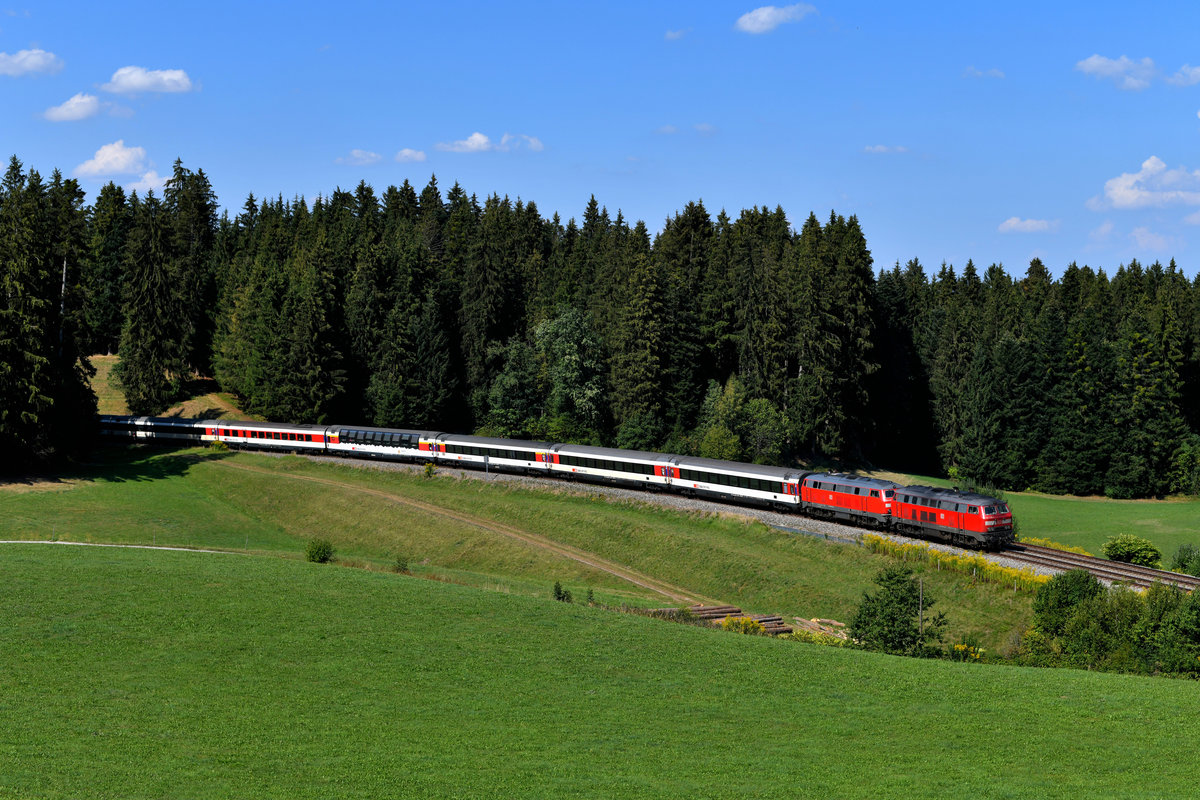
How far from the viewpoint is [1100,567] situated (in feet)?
151

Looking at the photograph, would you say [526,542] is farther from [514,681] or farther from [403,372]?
[403,372]

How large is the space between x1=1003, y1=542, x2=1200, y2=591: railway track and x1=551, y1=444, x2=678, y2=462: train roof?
25.5 metres

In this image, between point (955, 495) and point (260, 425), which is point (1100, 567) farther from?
point (260, 425)

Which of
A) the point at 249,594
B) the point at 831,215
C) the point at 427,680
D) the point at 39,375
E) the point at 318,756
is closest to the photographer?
the point at 318,756

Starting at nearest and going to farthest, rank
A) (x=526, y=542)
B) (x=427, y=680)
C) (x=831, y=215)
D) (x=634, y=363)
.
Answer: (x=427, y=680) → (x=526, y=542) → (x=634, y=363) → (x=831, y=215)

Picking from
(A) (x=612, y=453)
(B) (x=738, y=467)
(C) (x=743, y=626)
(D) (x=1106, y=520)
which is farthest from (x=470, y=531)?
(D) (x=1106, y=520)

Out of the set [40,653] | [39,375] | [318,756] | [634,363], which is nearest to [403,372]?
[634,363]

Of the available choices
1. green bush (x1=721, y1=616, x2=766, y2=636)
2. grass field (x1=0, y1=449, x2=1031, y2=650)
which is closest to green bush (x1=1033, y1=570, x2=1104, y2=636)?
grass field (x1=0, y1=449, x2=1031, y2=650)

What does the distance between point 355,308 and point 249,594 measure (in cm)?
7139

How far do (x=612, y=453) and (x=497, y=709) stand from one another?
1847 inches

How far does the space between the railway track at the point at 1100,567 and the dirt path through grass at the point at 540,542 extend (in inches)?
672

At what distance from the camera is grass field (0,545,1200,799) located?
1989cm

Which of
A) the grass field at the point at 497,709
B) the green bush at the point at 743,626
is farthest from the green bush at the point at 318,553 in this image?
the green bush at the point at 743,626

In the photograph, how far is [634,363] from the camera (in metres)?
91.6
